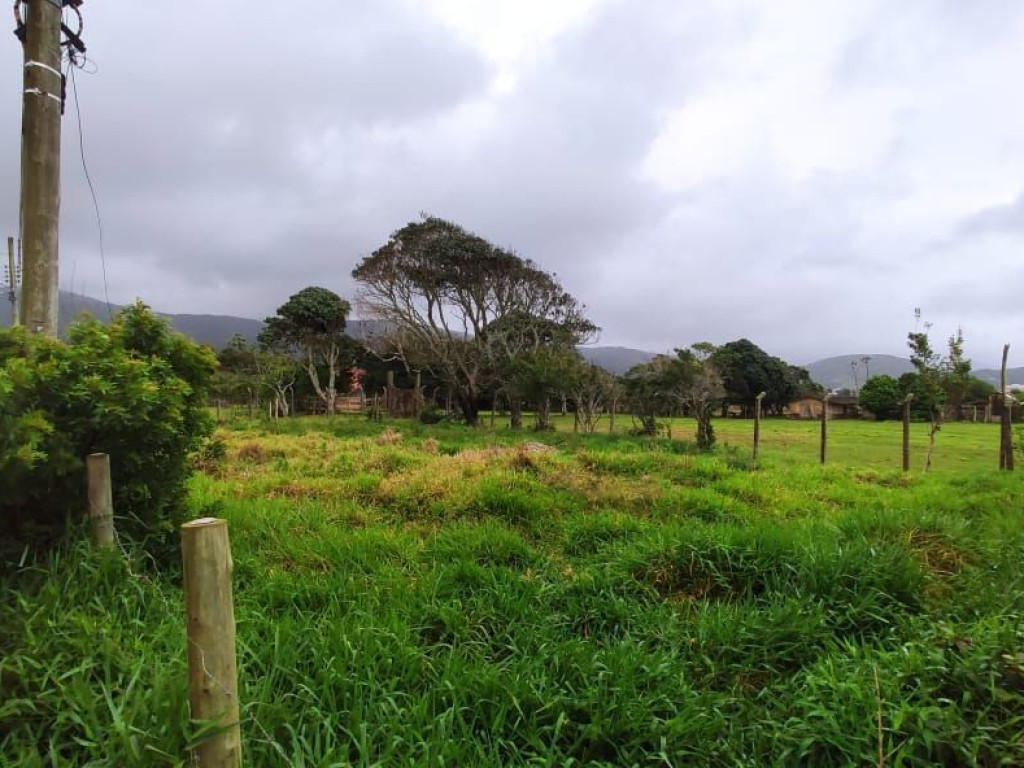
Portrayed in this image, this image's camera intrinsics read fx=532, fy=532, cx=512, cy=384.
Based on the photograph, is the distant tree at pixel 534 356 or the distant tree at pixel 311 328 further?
the distant tree at pixel 311 328

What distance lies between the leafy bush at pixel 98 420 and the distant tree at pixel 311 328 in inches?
970

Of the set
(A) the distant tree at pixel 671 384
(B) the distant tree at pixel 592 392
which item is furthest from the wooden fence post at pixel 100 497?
(B) the distant tree at pixel 592 392

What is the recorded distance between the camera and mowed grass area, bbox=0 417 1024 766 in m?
1.91

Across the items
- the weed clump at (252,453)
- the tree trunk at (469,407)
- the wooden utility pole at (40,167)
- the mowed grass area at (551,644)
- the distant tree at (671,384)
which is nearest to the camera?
the mowed grass area at (551,644)

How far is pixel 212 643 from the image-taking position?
1.57 metres

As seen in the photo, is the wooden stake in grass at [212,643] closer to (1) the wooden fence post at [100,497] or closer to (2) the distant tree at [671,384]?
(1) the wooden fence post at [100,497]

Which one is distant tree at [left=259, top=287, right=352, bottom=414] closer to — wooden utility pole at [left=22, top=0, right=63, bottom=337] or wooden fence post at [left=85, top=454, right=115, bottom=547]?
wooden utility pole at [left=22, top=0, right=63, bottom=337]

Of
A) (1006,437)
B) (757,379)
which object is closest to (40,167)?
(1006,437)

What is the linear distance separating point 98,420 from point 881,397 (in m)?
44.3

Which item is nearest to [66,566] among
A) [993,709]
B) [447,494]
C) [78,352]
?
[78,352]

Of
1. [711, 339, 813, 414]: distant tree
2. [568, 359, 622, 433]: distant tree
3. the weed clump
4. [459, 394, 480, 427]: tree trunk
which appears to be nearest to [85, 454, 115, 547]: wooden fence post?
the weed clump

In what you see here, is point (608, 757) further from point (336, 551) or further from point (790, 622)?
point (336, 551)

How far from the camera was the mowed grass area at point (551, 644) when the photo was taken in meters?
1.91

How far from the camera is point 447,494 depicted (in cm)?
535
